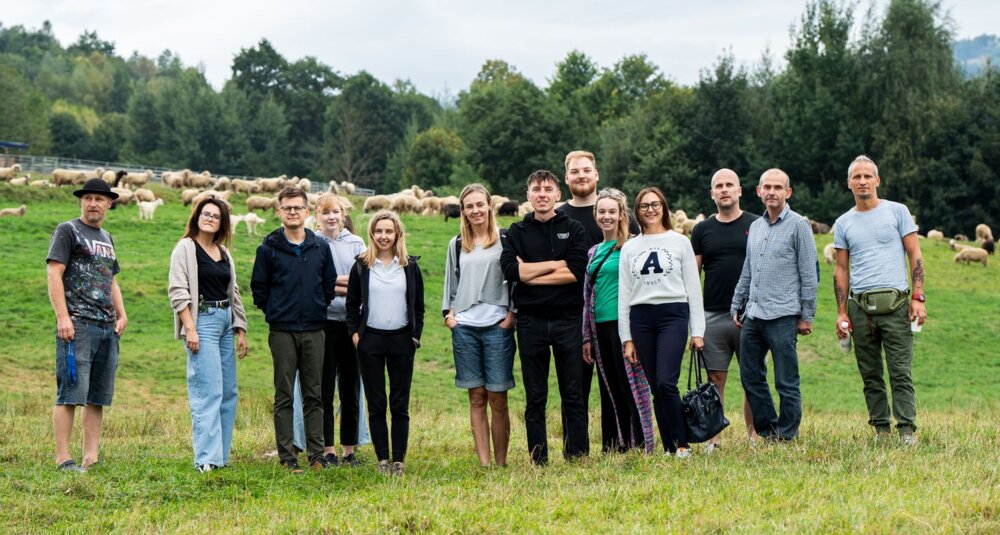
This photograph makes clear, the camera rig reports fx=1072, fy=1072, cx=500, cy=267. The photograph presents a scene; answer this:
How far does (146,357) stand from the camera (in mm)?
19297

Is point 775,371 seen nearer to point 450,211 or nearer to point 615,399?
point 615,399

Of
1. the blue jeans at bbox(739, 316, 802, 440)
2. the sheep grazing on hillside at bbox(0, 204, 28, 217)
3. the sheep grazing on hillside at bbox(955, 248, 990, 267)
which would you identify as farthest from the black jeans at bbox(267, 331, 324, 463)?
the sheep grazing on hillside at bbox(955, 248, 990, 267)

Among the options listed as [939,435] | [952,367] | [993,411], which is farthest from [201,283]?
[952,367]

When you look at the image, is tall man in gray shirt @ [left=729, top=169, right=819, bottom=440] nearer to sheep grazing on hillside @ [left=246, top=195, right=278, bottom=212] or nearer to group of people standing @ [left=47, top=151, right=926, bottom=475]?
group of people standing @ [left=47, top=151, right=926, bottom=475]

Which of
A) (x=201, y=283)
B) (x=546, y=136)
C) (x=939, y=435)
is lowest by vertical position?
(x=939, y=435)

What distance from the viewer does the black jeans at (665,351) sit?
8273 mm

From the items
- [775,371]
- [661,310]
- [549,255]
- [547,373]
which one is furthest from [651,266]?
[775,371]

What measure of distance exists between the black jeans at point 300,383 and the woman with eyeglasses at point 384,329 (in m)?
0.45

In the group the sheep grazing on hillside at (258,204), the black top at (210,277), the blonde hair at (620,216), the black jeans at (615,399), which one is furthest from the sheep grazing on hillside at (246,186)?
the blonde hair at (620,216)

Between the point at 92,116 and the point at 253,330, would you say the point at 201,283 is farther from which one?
the point at 92,116

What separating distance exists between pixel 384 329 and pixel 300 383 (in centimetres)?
95

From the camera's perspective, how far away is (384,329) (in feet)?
28.3

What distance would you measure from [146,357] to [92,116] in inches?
3434

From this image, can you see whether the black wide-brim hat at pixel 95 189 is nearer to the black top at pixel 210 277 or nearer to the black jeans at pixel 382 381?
the black top at pixel 210 277
